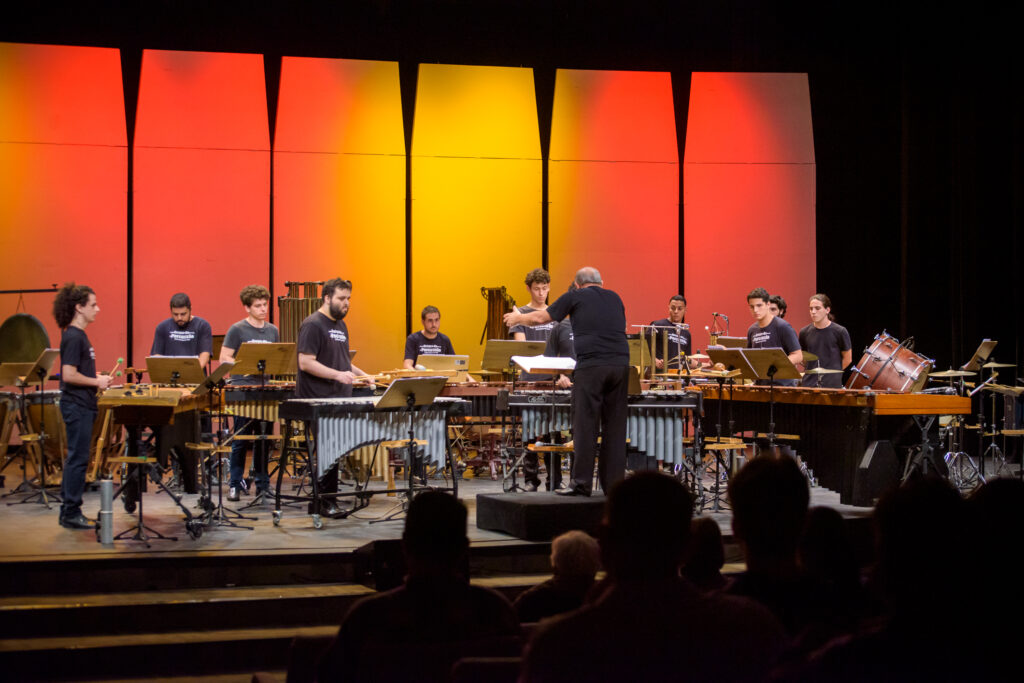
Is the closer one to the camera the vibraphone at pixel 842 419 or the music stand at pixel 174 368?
the music stand at pixel 174 368

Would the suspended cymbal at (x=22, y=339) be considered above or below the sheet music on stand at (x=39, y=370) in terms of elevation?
above

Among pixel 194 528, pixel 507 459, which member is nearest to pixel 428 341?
pixel 507 459

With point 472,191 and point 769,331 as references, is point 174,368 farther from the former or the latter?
point 472,191

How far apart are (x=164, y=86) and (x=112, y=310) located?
2.40 metres

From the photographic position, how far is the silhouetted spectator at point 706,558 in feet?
9.30

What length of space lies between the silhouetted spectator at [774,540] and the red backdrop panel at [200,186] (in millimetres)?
→ 8912

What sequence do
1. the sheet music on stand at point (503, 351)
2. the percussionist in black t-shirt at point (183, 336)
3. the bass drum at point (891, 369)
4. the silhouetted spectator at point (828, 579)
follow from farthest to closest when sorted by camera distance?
the percussionist in black t-shirt at point (183, 336)
the sheet music on stand at point (503, 351)
the bass drum at point (891, 369)
the silhouetted spectator at point (828, 579)

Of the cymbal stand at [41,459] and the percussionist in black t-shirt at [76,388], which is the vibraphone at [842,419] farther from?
the cymbal stand at [41,459]

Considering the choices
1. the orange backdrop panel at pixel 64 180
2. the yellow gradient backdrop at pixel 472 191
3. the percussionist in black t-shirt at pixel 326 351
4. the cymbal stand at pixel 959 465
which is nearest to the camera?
the percussionist in black t-shirt at pixel 326 351

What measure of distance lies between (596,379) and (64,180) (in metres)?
6.69

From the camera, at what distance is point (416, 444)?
7.03 meters

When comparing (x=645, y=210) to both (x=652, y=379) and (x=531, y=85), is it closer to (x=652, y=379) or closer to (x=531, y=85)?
(x=531, y=85)

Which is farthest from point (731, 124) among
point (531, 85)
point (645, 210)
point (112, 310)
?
point (112, 310)

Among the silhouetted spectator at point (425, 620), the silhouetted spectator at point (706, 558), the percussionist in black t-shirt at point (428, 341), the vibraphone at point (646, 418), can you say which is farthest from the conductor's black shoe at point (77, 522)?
the silhouetted spectator at point (706, 558)
